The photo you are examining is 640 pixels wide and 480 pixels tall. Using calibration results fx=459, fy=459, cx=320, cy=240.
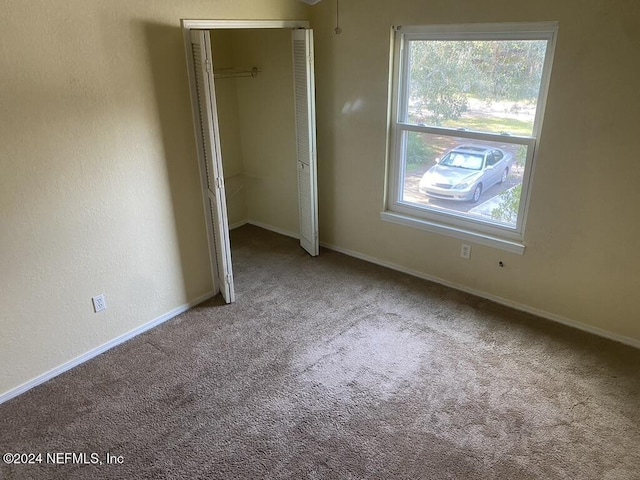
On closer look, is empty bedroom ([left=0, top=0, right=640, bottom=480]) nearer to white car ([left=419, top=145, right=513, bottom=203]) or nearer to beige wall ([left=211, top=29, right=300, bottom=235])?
white car ([left=419, top=145, right=513, bottom=203])

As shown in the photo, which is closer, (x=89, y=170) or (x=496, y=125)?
(x=89, y=170)

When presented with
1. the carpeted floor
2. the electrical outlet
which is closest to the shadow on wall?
the carpeted floor

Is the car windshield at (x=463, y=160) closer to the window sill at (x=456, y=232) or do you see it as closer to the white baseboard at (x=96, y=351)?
the window sill at (x=456, y=232)

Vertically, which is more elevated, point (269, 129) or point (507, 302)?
point (269, 129)

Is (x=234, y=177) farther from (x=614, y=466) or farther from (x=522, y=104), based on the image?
(x=614, y=466)

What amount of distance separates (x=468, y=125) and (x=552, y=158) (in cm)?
63

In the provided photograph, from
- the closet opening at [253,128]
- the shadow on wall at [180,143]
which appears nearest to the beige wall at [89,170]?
the shadow on wall at [180,143]

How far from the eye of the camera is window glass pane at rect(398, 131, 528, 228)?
10.5ft

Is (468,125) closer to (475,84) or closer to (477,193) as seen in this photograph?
(475,84)

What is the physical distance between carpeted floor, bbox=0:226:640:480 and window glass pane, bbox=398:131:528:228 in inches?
27.7

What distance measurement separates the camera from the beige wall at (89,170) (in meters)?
2.34

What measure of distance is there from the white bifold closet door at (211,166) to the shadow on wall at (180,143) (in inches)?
2.2

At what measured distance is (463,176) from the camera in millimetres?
3449

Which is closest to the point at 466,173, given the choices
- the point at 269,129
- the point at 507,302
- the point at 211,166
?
the point at 507,302
